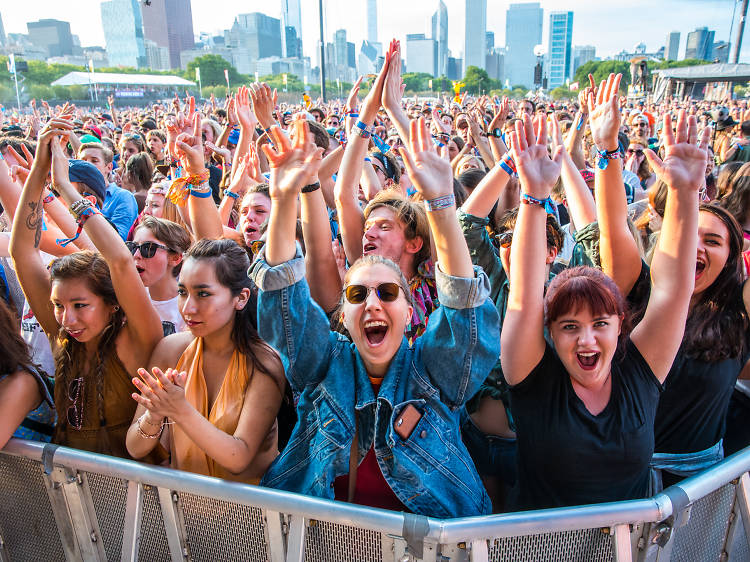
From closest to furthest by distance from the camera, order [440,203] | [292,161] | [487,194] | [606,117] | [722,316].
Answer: [440,203] < [292,161] < [722,316] < [606,117] < [487,194]

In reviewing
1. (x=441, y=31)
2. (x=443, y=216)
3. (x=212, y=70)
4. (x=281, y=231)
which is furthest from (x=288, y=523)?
(x=441, y=31)

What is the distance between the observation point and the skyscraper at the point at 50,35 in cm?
15038

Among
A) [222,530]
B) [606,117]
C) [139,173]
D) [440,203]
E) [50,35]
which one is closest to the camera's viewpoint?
[222,530]

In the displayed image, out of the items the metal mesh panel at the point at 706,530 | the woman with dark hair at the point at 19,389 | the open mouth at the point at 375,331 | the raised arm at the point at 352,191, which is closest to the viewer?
the metal mesh panel at the point at 706,530

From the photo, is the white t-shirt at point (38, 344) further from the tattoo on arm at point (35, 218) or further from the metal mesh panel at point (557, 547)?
the metal mesh panel at point (557, 547)

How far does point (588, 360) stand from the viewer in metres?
1.97

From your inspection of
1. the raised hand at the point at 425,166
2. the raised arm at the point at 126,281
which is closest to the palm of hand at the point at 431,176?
the raised hand at the point at 425,166

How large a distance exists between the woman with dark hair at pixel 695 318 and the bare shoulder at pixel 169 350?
1.96 metres

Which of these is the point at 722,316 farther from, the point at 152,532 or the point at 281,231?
the point at 152,532

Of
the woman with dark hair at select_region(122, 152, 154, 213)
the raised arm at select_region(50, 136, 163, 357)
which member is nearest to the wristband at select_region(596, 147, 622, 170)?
the raised arm at select_region(50, 136, 163, 357)

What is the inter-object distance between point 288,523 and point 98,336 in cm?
136

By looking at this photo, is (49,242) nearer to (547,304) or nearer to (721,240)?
(547,304)

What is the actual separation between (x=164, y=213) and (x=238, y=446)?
3.14 metres

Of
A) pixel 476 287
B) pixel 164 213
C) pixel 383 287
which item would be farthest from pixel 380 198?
pixel 164 213
